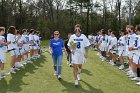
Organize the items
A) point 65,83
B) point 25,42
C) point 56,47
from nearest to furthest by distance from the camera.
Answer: point 65,83 → point 56,47 → point 25,42

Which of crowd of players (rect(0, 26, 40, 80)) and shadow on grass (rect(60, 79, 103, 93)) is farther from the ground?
crowd of players (rect(0, 26, 40, 80))

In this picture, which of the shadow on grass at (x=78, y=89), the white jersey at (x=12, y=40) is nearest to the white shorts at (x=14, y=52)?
the white jersey at (x=12, y=40)

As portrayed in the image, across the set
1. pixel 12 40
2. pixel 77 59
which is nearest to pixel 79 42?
pixel 77 59

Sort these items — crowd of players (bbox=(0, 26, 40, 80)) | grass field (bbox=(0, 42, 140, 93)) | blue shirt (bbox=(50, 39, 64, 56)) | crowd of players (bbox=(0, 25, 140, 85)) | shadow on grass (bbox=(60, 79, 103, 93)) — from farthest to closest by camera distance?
blue shirt (bbox=(50, 39, 64, 56))
crowd of players (bbox=(0, 26, 40, 80))
crowd of players (bbox=(0, 25, 140, 85))
grass field (bbox=(0, 42, 140, 93))
shadow on grass (bbox=(60, 79, 103, 93))

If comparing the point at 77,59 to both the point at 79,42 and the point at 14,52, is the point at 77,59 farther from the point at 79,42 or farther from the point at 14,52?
the point at 14,52

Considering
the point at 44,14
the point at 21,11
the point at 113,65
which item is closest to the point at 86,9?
the point at 44,14

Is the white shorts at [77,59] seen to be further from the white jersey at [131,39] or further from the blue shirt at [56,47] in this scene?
the white jersey at [131,39]

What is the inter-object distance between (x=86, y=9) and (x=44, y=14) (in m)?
8.53

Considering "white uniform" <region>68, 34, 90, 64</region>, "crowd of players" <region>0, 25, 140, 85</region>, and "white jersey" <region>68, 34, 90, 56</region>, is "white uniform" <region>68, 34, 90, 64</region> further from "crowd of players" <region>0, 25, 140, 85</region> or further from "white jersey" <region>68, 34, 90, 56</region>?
"crowd of players" <region>0, 25, 140, 85</region>

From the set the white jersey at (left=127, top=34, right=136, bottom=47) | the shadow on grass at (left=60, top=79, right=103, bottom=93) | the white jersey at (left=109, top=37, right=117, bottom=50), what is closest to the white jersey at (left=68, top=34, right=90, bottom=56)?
the shadow on grass at (left=60, top=79, right=103, bottom=93)

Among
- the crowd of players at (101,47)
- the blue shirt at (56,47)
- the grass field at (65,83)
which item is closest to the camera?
the grass field at (65,83)

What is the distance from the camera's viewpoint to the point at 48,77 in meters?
14.0

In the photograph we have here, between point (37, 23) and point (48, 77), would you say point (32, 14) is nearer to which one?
point (37, 23)

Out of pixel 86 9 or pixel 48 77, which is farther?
pixel 86 9
